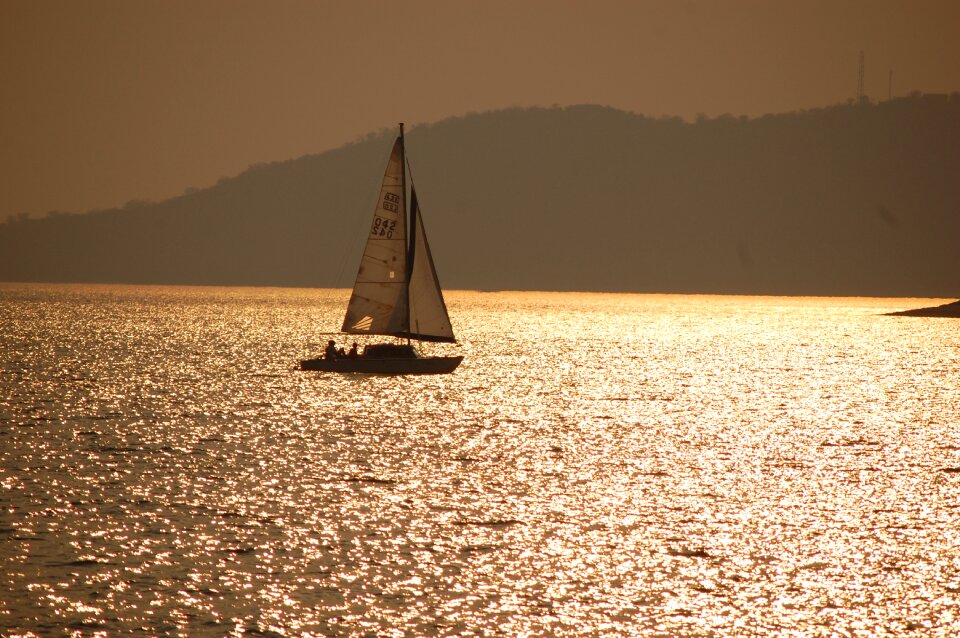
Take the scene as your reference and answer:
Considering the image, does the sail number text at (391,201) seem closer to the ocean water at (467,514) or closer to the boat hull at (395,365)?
the boat hull at (395,365)

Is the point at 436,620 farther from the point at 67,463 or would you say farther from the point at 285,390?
the point at 285,390

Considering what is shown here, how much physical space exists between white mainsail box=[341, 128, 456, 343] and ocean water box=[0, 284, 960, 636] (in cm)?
533

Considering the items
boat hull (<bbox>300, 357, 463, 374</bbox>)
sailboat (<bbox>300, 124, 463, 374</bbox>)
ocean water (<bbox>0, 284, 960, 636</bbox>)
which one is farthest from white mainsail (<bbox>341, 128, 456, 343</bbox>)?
ocean water (<bbox>0, 284, 960, 636</bbox>)

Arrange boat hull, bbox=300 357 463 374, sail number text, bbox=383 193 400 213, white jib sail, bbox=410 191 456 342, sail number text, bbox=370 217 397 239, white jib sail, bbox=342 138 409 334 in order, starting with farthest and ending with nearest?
boat hull, bbox=300 357 463 374
sail number text, bbox=370 217 397 239
white jib sail, bbox=410 191 456 342
white jib sail, bbox=342 138 409 334
sail number text, bbox=383 193 400 213

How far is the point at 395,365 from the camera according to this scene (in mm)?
78625

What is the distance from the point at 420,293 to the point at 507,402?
11.0 metres

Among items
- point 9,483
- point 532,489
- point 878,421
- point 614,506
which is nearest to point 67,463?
point 9,483

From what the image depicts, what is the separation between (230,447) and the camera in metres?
54.1

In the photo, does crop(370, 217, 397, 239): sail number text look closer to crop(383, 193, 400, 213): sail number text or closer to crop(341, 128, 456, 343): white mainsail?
crop(341, 128, 456, 343): white mainsail

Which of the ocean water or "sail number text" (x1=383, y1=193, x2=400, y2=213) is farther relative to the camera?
"sail number text" (x1=383, y1=193, x2=400, y2=213)

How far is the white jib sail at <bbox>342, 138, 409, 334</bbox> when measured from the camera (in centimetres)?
7600

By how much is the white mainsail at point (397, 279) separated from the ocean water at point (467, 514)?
5.33m

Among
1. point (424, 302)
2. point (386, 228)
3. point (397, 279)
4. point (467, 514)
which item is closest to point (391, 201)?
point (386, 228)

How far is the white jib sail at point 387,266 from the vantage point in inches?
2992
